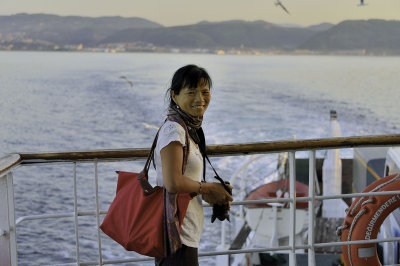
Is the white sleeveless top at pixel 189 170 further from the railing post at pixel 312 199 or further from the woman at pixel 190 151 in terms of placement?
the railing post at pixel 312 199

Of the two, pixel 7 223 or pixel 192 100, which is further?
pixel 7 223

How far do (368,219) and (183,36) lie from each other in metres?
41.6

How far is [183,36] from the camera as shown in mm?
42656

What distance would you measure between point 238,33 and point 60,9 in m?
15.9

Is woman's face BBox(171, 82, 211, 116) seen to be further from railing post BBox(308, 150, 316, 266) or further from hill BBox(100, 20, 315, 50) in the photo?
hill BBox(100, 20, 315, 50)

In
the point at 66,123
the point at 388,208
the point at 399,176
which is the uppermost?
the point at 399,176

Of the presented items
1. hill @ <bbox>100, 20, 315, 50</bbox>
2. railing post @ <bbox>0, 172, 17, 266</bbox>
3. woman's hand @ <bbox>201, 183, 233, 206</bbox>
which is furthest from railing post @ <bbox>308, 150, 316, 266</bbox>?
hill @ <bbox>100, 20, 315, 50</bbox>

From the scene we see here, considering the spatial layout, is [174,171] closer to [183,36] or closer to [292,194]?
[292,194]

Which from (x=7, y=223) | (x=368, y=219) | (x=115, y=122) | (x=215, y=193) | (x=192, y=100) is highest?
(x=192, y=100)

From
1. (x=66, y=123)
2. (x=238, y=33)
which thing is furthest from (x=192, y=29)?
(x=66, y=123)

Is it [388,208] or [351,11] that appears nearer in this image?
[388,208]

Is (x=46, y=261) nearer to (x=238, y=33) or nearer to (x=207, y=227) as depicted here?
(x=207, y=227)

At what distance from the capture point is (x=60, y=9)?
152 ft

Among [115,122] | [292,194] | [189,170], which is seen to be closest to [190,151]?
[189,170]
